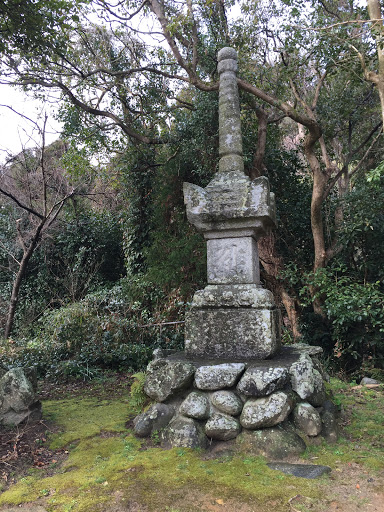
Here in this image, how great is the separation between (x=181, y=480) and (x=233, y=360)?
1.27m

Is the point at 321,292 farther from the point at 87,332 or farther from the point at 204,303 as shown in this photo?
the point at 87,332

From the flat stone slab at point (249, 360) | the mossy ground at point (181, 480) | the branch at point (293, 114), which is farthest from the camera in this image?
the branch at point (293, 114)

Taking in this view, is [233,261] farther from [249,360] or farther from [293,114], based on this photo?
[293,114]

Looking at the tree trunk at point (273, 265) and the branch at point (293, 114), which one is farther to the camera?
the tree trunk at point (273, 265)

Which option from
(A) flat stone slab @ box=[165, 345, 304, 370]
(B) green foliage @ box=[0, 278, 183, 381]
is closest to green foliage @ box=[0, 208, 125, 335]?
(B) green foliage @ box=[0, 278, 183, 381]

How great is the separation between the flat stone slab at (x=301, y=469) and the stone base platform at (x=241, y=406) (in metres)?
0.13

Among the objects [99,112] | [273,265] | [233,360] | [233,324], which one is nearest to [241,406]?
[233,360]

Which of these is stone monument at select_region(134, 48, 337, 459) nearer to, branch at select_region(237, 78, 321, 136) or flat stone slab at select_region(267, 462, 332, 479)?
flat stone slab at select_region(267, 462, 332, 479)

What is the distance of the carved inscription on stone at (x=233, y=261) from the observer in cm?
398

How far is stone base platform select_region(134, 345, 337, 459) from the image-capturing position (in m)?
3.12

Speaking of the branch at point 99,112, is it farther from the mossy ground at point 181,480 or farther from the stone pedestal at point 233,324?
the mossy ground at point 181,480

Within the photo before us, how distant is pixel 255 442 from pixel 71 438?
1769 millimetres

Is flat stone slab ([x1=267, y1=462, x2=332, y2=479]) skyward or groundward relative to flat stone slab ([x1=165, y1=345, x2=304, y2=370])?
groundward

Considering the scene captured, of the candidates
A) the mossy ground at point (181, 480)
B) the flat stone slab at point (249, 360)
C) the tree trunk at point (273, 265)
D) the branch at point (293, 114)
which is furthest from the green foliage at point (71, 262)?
the mossy ground at point (181, 480)
